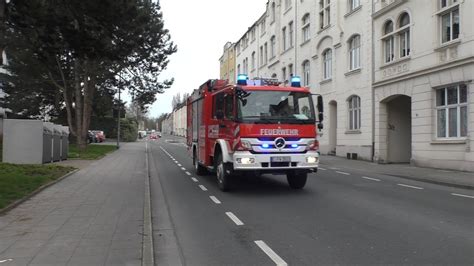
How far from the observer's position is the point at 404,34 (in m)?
24.2

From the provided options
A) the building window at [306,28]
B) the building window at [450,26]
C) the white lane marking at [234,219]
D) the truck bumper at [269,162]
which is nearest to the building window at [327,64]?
the building window at [306,28]

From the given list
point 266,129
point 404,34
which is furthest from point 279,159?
point 404,34

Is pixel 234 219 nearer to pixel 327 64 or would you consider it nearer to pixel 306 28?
pixel 327 64

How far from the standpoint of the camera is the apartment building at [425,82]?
19.5 metres

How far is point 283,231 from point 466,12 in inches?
596

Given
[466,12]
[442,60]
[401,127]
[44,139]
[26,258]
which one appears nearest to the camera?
[26,258]

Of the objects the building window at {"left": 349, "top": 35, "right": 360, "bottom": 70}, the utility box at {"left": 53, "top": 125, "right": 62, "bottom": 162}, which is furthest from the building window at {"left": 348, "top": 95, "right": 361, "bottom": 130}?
the utility box at {"left": 53, "top": 125, "right": 62, "bottom": 162}

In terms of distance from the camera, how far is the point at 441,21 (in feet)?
69.6

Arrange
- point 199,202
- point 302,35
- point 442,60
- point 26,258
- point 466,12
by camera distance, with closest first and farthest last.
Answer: point 26,258 → point 199,202 → point 466,12 → point 442,60 → point 302,35

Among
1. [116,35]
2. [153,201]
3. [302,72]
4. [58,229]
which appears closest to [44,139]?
[116,35]

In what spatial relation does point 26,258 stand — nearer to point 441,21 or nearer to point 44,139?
point 44,139

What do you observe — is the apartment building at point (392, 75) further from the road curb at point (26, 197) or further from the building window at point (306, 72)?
the road curb at point (26, 197)

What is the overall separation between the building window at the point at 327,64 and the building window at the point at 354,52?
335 cm

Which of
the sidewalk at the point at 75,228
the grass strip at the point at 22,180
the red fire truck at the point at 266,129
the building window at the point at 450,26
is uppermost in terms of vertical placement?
the building window at the point at 450,26
